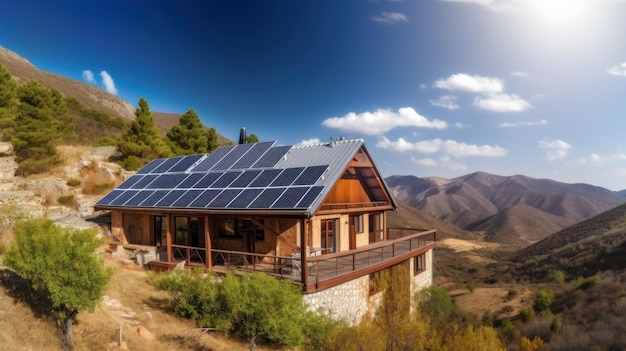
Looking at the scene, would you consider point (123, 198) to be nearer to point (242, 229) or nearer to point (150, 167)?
point (150, 167)

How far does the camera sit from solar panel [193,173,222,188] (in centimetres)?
1742

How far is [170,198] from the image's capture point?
1711 cm

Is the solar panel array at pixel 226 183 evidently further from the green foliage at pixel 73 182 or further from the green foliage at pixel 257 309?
the green foliage at pixel 73 182

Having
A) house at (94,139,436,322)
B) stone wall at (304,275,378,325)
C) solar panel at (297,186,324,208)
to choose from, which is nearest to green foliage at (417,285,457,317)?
house at (94,139,436,322)

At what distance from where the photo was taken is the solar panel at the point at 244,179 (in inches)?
635

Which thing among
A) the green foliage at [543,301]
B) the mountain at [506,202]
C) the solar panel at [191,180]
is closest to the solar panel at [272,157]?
the solar panel at [191,180]

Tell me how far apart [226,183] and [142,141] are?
1910 centimetres

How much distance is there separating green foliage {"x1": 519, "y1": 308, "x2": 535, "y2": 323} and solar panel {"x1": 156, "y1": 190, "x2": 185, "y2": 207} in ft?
78.6

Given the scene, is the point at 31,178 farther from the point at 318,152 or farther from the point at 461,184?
the point at 461,184

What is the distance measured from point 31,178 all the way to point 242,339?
76.0 ft

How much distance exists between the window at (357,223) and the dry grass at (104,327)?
8.48m

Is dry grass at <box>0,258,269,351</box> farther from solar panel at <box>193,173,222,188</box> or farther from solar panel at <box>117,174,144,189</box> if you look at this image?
solar panel at <box>117,174,144,189</box>

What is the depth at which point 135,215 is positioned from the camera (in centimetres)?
2025

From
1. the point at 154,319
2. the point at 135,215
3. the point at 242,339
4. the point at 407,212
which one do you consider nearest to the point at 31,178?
the point at 135,215
